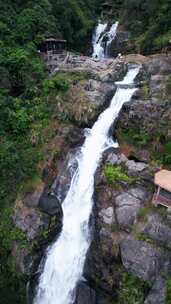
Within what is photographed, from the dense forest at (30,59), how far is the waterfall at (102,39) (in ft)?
2.94

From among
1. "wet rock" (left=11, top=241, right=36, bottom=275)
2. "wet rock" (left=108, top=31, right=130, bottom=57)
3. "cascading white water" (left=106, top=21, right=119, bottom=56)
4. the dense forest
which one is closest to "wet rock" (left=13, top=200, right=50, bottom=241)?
the dense forest

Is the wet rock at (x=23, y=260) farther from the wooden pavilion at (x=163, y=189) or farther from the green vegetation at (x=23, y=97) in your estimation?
the wooden pavilion at (x=163, y=189)

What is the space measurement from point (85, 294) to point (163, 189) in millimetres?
6226

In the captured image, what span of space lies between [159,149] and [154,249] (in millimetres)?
6390

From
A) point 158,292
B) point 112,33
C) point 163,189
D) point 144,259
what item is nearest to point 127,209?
point 163,189

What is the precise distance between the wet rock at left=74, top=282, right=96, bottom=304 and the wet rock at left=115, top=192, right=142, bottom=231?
3.38 meters

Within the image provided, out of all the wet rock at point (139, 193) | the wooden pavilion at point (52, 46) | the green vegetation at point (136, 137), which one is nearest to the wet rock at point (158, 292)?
the wet rock at point (139, 193)

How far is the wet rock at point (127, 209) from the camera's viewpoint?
53.2 ft

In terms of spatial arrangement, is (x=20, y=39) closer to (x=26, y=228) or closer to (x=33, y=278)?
(x=26, y=228)

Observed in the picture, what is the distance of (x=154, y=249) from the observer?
15.0 m

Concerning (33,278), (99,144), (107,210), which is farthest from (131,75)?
(33,278)

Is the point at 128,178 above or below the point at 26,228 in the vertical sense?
above

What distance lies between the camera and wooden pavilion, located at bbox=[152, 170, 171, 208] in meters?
15.8

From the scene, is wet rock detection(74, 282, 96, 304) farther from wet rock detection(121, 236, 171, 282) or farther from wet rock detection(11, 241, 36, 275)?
wet rock detection(11, 241, 36, 275)
